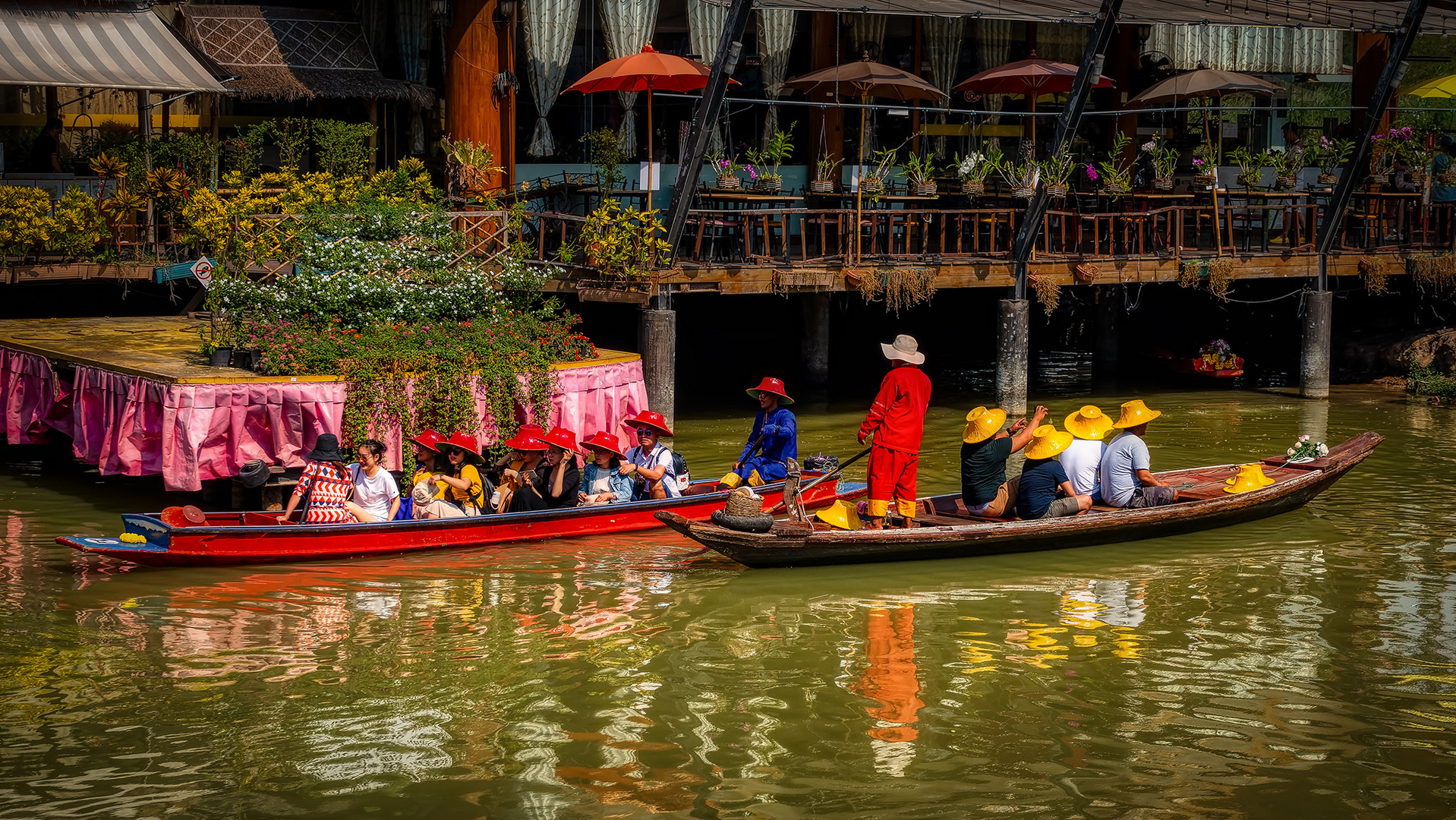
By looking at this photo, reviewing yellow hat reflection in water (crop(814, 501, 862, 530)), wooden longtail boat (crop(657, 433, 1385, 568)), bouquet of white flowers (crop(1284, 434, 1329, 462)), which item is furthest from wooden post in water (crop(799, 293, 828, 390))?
yellow hat reflection in water (crop(814, 501, 862, 530))

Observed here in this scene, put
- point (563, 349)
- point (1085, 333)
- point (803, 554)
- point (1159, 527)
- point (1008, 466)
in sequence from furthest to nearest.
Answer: point (1085, 333) → point (1008, 466) → point (563, 349) → point (1159, 527) → point (803, 554)

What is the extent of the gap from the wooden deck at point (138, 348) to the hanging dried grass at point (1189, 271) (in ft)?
26.4

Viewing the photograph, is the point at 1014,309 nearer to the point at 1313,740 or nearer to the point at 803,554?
the point at 803,554

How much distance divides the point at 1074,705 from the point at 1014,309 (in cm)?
1004

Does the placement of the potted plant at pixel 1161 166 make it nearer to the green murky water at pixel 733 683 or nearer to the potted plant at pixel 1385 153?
the potted plant at pixel 1385 153

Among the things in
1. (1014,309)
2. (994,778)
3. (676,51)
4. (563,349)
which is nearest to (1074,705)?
(994,778)

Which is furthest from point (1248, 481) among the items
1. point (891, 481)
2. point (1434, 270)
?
point (1434, 270)

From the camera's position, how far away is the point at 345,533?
11.5 m

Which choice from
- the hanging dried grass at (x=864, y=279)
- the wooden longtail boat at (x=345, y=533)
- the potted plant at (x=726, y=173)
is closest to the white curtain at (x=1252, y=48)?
the potted plant at (x=726, y=173)

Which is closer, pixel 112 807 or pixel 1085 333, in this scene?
pixel 112 807

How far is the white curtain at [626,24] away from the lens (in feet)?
67.5

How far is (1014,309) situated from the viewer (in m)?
Answer: 18.2

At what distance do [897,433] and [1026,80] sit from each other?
35.0 feet

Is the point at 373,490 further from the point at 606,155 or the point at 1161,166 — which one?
the point at 1161,166
